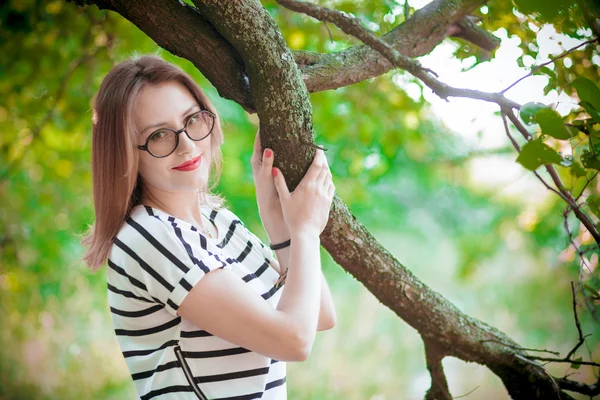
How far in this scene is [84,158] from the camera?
3492mm

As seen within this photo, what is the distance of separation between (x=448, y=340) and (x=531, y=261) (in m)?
4.19

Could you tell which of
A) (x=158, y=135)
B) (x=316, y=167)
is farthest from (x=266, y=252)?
(x=158, y=135)

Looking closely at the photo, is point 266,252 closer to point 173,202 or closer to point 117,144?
point 173,202

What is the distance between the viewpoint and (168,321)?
109 centimetres

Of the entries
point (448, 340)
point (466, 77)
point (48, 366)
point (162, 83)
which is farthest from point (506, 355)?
point (48, 366)

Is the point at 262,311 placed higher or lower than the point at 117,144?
lower

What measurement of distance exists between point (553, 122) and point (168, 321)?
0.78 meters

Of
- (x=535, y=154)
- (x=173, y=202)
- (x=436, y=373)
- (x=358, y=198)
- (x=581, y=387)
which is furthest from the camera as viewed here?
(x=358, y=198)

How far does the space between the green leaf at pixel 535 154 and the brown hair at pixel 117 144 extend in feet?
2.26

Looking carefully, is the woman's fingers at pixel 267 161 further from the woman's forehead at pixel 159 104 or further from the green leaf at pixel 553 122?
the green leaf at pixel 553 122

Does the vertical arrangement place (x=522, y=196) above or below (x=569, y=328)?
above

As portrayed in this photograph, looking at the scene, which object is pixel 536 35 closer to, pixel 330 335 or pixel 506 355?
pixel 506 355

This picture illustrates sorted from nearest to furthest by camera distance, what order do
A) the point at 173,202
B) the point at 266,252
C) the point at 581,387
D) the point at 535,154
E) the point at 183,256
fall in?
1. the point at 535,154
2. the point at 183,256
3. the point at 173,202
4. the point at 266,252
5. the point at 581,387

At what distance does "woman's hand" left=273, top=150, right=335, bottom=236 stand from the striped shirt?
0.17 metres
